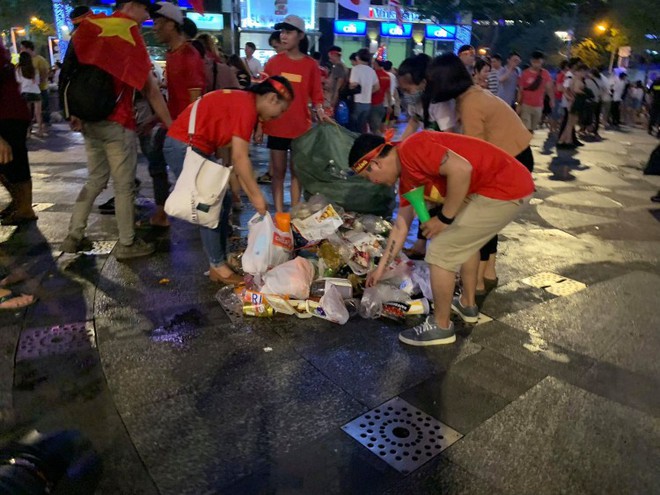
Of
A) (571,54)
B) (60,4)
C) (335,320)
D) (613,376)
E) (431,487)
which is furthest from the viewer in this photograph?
(571,54)

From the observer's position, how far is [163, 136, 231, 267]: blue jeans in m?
3.77

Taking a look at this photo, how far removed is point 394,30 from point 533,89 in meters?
22.3

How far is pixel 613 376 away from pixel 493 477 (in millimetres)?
1214

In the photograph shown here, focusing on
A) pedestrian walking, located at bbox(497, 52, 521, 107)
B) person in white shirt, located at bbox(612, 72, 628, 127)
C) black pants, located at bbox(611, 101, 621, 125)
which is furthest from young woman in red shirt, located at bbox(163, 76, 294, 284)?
black pants, located at bbox(611, 101, 621, 125)

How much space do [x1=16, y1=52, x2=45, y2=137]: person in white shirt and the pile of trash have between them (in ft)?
30.6

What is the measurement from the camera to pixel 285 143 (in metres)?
5.21

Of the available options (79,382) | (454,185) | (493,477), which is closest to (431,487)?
(493,477)

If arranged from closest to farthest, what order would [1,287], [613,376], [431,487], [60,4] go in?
[431,487] → [613,376] → [1,287] → [60,4]

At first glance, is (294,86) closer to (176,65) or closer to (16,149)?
(176,65)

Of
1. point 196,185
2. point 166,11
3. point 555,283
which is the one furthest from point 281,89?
point 555,283

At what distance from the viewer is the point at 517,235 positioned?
5406 millimetres

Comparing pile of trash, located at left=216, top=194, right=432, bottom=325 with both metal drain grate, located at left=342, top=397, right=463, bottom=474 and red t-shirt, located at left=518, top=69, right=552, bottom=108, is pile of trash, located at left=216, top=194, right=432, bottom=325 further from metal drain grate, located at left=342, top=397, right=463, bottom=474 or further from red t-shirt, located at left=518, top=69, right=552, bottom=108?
red t-shirt, located at left=518, top=69, right=552, bottom=108

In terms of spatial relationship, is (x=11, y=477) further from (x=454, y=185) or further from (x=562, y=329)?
(x=562, y=329)

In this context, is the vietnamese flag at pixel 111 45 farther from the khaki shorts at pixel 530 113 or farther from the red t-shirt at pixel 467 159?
the khaki shorts at pixel 530 113
